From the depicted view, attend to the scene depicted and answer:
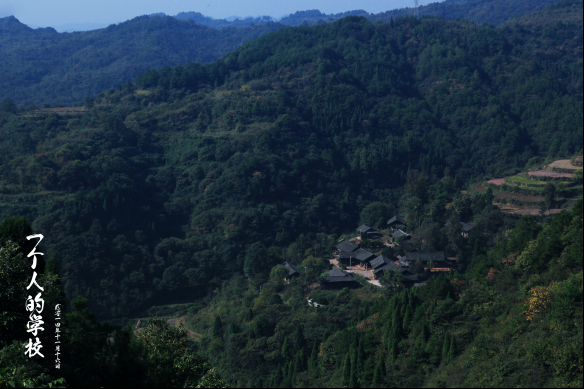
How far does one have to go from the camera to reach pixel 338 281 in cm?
2927

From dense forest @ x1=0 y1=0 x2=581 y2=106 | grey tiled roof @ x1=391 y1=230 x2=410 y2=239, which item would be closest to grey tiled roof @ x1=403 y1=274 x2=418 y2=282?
grey tiled roof @ x1=391 y1=230 x2=410 y2=239

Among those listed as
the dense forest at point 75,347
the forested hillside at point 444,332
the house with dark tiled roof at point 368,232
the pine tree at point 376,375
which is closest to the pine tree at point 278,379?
the forested hillside at point 444,332

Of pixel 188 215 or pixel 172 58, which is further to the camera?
pixel 172 58

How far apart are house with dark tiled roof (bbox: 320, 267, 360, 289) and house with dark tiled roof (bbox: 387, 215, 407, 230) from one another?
987 cm

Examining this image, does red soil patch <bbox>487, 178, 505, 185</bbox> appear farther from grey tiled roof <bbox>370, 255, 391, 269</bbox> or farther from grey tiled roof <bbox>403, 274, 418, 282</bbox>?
grey tiled roof <bbox>403, 274, 418, 282</bbox>

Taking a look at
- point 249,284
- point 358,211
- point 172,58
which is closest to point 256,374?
point 249,284

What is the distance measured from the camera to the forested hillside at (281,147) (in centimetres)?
3447

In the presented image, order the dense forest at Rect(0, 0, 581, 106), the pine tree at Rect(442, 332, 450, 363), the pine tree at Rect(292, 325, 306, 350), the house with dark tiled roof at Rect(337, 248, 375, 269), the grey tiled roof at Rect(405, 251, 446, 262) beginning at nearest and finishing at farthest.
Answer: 1. the pine tree at Rect(442, 332, 450, 363)
2. the pine tree at Rect(292, 325, 306, 350)
3. the grey tiled roof at Rect(405, 251, 446, 262)
4. the house with dark tiled roof at Rect(337, 248, 375, 269)
5. the dense forest at Rect(0, 0, 581, 106)

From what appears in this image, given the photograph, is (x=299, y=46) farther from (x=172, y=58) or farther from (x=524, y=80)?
(x=172, y=58)

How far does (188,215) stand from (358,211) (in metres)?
13.9

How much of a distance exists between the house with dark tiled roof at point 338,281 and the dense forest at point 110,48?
6792 centimetres

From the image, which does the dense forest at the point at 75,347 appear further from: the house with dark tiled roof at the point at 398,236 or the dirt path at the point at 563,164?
the dirt path at the point at 563,164

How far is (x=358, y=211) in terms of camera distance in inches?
1737

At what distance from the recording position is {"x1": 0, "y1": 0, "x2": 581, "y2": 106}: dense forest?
93.2 meters
